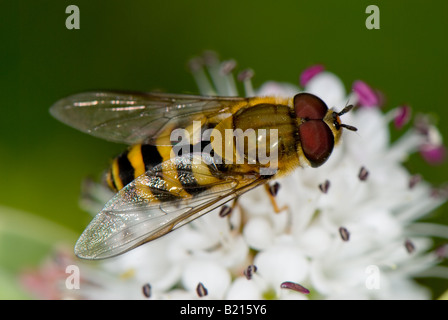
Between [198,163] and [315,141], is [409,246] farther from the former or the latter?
[198,163]

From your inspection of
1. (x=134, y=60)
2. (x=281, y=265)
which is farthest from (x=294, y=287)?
(x=134, y=60)

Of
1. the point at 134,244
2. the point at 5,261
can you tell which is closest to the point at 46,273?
the point at 5,261

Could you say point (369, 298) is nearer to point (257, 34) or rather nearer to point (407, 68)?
point (407, 68)

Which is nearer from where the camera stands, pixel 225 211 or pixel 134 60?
pixel 225 211

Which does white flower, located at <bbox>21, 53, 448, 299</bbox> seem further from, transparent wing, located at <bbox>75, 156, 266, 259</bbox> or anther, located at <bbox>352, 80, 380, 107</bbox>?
transparent wing, located at <bbox>75, 156, 266, 259</bbox>

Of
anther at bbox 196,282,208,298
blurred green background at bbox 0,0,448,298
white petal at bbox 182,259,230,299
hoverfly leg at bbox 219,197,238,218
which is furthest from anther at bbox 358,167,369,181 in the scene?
blurred green background at bbox 0,0,448,298

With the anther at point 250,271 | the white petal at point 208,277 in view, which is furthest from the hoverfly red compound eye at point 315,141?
the white petal at point 208,277

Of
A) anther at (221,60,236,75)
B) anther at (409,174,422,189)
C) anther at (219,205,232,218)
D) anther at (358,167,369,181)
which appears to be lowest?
anther at (219,205,232,218)
